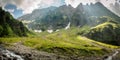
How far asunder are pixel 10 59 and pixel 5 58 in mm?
3342

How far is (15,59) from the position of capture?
149125 mm

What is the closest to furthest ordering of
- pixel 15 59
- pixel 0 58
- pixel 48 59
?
1. pixel 0 58
2. pixel 15 59
3. pixel 48 59

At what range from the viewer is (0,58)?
13750 centimetres

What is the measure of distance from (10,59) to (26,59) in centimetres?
1269

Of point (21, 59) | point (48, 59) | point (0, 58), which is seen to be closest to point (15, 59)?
point (21, 59)

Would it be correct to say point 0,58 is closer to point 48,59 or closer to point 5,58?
point 5,58

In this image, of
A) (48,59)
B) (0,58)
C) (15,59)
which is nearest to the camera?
(0,58)

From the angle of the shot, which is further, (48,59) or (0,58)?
(48,59)

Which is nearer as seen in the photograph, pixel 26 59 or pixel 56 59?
pixel 26 59

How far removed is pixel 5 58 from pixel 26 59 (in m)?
15.9

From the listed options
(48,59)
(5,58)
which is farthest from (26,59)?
(48,59)

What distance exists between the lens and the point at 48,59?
176625mm

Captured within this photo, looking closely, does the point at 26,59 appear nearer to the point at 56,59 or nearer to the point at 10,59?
the point at 10,59

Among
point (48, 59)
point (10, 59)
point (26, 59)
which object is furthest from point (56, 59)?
point (10, 59)
